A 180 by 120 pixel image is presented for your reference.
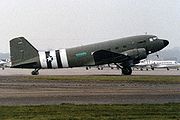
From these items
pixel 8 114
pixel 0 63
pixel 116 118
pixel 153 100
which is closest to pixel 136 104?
pixel 153 100

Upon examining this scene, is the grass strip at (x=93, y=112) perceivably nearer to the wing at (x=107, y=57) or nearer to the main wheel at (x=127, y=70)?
the wing at (x=107, y=57)

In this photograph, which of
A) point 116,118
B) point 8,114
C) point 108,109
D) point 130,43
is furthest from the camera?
point 130,43

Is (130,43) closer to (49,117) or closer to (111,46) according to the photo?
(111,46)

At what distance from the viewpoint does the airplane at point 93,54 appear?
143 ft

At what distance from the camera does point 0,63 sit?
11338cm

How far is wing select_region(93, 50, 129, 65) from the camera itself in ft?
143

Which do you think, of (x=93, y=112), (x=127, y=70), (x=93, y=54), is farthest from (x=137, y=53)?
(x=93, y=112)

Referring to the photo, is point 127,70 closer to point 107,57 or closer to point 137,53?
point 137,53

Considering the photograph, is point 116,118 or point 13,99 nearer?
point 116,118

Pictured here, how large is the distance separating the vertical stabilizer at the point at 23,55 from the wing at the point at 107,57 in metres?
7.72

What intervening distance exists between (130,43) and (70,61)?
7624 millimetres

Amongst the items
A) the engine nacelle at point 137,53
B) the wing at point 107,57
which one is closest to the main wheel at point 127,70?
the wing at point 107,57

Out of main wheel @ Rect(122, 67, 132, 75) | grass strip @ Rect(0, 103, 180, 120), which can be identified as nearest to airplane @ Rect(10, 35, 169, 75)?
main wheel @ Rect(122, 67, 132, 75)

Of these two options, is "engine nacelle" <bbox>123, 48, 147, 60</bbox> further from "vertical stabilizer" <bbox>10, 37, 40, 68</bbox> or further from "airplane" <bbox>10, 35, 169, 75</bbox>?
"vertical stabilizer" <bbox>10, 37, 40, 68</bbox>
